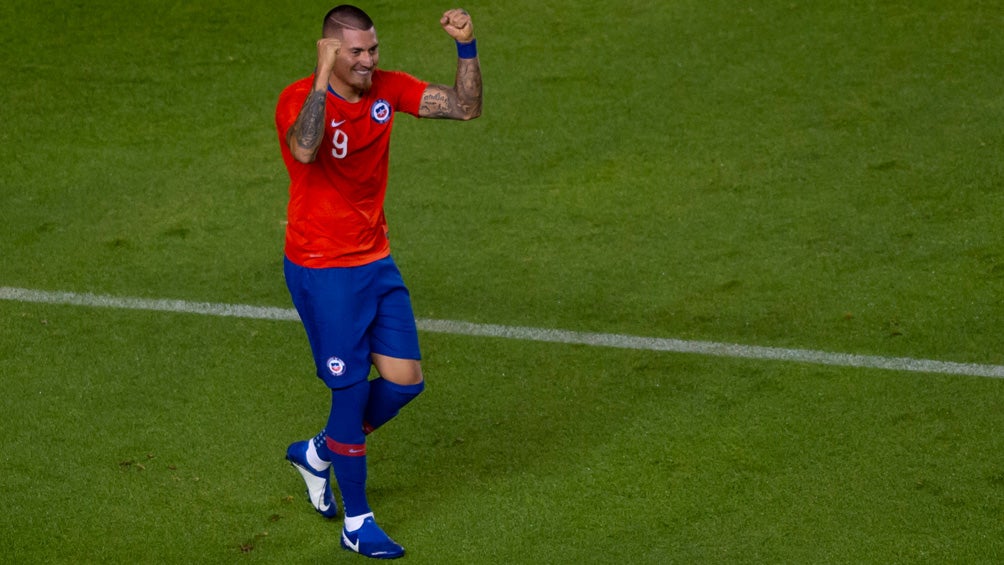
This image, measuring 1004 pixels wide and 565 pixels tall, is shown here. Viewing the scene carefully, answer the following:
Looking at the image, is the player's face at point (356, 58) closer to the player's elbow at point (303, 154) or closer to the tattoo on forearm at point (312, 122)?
the tattoo on forearm at point (312, 122)

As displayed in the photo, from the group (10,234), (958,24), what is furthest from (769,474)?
(958,24)

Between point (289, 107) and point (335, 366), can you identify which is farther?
point (335, 366)

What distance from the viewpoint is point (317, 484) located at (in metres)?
5.70

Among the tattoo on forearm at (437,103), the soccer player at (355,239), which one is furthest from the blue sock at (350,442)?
the tattoo on forearm at (437,103)

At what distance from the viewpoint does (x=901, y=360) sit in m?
6.79

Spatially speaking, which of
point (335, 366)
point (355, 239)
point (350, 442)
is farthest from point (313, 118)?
point (350, 442)

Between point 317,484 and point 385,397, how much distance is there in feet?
1.48

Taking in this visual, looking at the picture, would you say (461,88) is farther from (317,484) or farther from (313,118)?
(317,484)

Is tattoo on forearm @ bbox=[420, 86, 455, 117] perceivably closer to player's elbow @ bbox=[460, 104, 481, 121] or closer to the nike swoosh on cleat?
player's elbow @ bbox=[460, 104, 481, 121]

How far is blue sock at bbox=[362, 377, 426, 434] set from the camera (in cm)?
553

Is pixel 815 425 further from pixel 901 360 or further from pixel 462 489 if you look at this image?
pixel 462 489

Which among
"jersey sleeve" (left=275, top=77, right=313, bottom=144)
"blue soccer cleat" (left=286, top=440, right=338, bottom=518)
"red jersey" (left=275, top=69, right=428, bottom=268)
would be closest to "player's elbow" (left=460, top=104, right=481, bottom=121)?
"red jersey" (left=275, top=69, right=428, bottom=268)

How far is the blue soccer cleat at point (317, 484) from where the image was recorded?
570 centimetres

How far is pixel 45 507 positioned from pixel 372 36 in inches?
87.1
